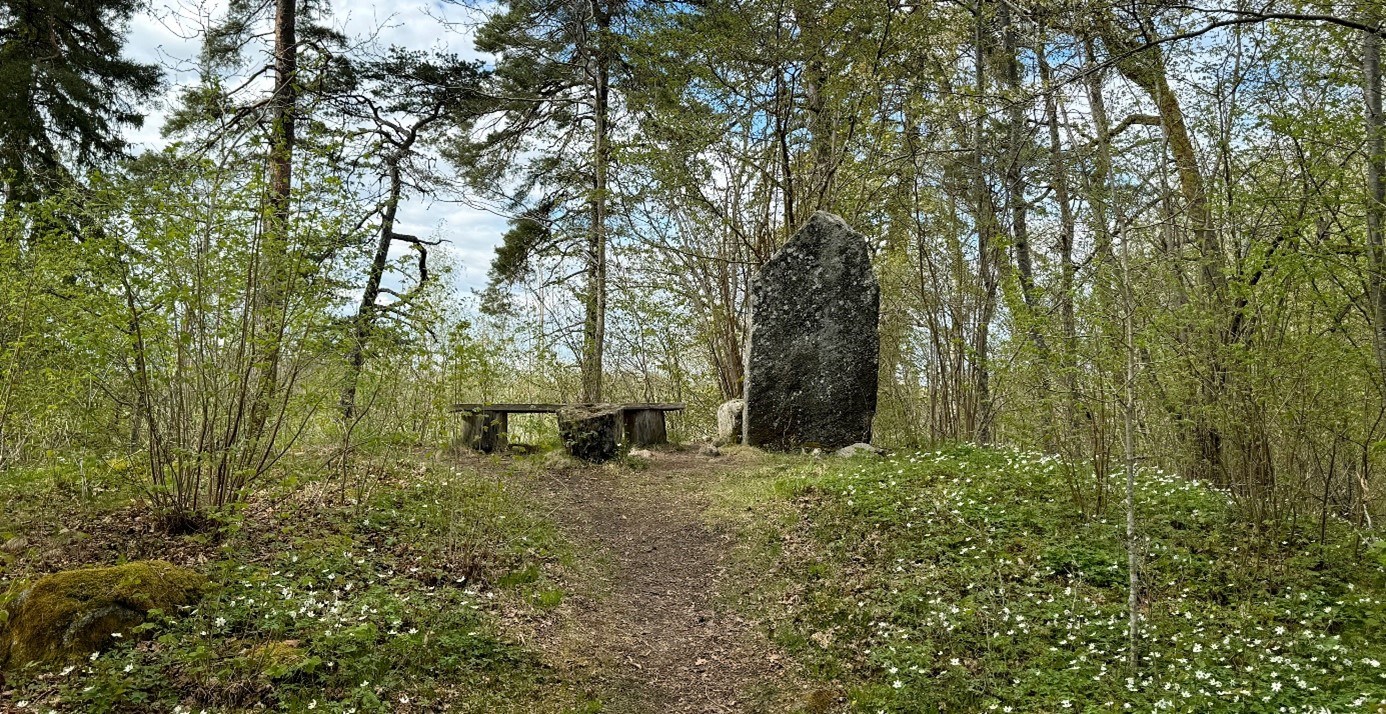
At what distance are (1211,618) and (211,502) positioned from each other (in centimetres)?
653

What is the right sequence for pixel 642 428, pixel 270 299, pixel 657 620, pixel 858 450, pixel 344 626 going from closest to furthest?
1. pixel 344 626
2. pixel 657 620
3. pixel 270 299
4. pixel 858 450
5. pixel 642 428

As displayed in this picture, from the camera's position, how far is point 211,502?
17.5ft

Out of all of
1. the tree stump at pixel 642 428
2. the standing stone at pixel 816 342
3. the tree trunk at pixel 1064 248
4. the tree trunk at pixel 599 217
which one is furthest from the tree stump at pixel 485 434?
the tree trunk at pixel 1064 248

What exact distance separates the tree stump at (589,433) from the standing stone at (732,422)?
1657 mm

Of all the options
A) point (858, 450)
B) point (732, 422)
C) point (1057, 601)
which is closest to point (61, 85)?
point (732, 422)

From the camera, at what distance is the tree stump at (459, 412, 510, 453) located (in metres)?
9.80

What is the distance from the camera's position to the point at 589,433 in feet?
30.7

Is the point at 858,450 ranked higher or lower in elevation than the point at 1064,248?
lower

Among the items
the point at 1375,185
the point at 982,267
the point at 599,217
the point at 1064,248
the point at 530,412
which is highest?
the point at 599,217

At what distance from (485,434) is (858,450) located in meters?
4.82

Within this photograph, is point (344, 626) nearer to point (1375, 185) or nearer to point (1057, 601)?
point (1057, 601)

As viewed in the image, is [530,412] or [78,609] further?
[530,412]

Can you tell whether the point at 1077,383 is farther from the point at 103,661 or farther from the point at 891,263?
the point at 103,661

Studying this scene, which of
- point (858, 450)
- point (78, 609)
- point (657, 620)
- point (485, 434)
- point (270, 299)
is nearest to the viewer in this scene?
point (78, 609)
